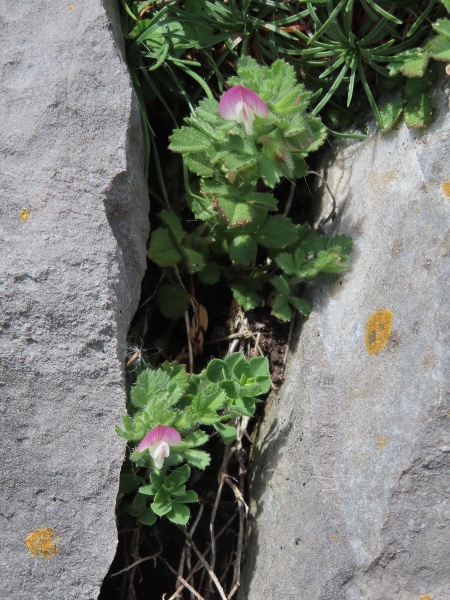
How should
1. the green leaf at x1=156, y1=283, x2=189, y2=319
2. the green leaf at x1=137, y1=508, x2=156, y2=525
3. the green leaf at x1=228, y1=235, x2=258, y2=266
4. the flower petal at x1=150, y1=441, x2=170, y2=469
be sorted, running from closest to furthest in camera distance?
the flower petal at x1=150, y1=441, x2=170, y2=469 → the green leaf at x1=137, y1=508, x2=156, y2=525 → the green leaf at x1=228, y1=235, x2=258, y2=266 → the green leaf at x1=156, y1=283, x2=189, y2=319

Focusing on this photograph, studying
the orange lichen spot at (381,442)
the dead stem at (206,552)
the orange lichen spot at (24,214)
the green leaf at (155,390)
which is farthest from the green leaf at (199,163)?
the dead stem at (206,552)

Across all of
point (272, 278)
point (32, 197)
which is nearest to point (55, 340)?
point (32, 197)

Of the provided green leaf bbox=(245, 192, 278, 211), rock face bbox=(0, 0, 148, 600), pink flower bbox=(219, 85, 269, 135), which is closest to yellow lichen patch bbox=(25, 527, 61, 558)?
rock face bbox=(0, 0, 148, 600)

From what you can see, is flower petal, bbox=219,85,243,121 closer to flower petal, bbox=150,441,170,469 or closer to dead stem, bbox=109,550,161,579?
flower petal, bbox=150,441,170,469

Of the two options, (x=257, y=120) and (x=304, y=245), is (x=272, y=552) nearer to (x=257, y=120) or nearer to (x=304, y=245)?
(x=304, y=245)

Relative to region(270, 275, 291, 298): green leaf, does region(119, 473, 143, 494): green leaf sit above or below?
below

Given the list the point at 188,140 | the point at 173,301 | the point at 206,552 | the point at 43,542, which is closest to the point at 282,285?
the point at 173,301
